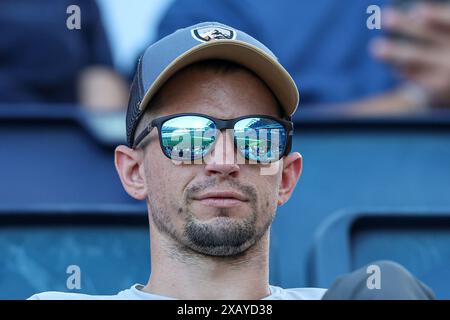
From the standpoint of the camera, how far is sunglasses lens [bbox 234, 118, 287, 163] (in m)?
1.45

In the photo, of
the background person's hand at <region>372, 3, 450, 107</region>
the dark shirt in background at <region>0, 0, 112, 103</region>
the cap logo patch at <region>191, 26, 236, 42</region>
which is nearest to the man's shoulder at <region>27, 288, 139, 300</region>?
the cap logo patch at <region>191, 26, 236, 42</region>

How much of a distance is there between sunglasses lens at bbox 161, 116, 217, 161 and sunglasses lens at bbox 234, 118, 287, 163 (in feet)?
0.12

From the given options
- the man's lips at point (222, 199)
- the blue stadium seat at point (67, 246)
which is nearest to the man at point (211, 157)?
the man's lips at point (222, 199)

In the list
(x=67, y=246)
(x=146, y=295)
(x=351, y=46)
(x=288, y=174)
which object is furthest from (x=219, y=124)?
(x=351, y=46)

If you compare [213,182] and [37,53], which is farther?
[37,53]

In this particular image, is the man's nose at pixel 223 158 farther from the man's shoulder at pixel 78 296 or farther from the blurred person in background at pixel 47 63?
the blurred person in background at pixel 47 63

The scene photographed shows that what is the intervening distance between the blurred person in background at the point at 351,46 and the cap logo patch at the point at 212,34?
0.93 meters

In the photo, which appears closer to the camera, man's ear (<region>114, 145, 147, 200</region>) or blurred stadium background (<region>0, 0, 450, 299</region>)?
man's ear (<region>114, 145, 147, 200</region>)

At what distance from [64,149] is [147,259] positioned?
1.62ft

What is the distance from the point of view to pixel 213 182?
4.73 feet

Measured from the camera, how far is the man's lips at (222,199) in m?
1.43

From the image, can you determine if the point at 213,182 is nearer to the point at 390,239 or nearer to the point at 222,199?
the point at 222,199

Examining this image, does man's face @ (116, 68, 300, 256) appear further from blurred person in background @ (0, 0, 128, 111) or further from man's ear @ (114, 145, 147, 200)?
blurred person in background @ (0, 0, 128, 111)

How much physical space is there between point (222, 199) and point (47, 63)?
120cm
